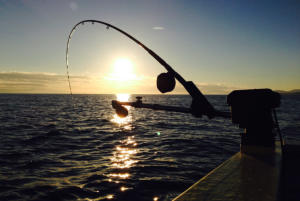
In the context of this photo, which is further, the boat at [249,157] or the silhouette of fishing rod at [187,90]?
the silhouette of fishing rod at [187,90]

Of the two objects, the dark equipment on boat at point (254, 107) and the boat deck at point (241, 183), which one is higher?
the dark equipment on boat at point (254, 107)

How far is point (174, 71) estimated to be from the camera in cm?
365

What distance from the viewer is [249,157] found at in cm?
317

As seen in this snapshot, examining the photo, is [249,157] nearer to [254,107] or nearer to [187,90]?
[254,107]

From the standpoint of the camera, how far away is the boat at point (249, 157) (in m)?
1.98

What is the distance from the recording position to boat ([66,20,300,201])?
1.98 m

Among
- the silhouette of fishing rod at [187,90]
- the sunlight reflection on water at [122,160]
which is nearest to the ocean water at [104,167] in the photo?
the sunlight reflection on water at [122,160]

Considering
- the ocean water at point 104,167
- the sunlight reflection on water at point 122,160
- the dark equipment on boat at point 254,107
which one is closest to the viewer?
the dark equipment on boat at point 254,107

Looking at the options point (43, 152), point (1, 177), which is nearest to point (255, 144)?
point (1, 177)

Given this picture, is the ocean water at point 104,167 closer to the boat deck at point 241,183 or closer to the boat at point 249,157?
the boat at point 249,157

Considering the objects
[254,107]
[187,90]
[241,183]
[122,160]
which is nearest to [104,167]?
[122,160]

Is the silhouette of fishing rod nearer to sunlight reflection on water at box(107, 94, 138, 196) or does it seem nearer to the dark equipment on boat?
the dark equipment on boat

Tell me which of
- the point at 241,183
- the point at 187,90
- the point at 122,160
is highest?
the point at 187,90

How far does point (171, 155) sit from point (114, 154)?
2.55m
